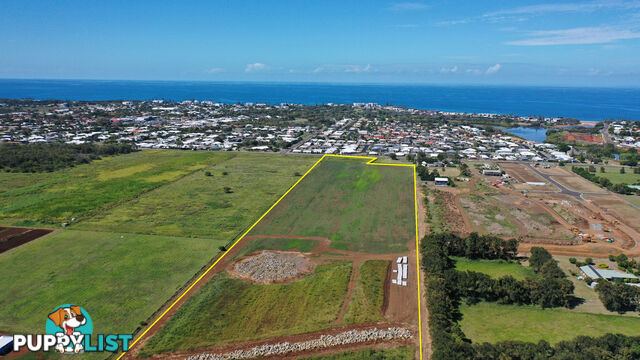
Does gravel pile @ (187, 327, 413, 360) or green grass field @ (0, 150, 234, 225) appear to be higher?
green grass field @ (0, 150, 234, 225)

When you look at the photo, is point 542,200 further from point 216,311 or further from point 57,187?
point 57,187

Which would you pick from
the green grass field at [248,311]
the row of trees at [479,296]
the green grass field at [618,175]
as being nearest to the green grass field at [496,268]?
the row of trees at [479,296]

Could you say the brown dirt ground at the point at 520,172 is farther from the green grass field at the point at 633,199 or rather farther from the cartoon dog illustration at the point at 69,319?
the cartoon dog illustration at the point at 69,319

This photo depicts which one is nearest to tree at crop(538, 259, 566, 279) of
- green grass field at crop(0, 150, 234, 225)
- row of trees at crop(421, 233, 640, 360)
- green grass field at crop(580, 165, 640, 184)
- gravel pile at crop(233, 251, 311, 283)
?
row of trees at crop(421, 233, 640, 360)

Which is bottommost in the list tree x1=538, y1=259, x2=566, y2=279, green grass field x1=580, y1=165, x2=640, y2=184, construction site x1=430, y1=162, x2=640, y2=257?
tree x1=538, y1=259, x2=566, y2=279

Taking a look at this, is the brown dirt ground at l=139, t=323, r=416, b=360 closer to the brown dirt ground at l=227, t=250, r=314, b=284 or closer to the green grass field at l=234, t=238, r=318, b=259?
the brown dirt ground at l=227, t=250, r=314, b=284

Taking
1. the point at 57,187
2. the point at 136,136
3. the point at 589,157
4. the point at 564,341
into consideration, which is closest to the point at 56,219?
the point at 57,187
